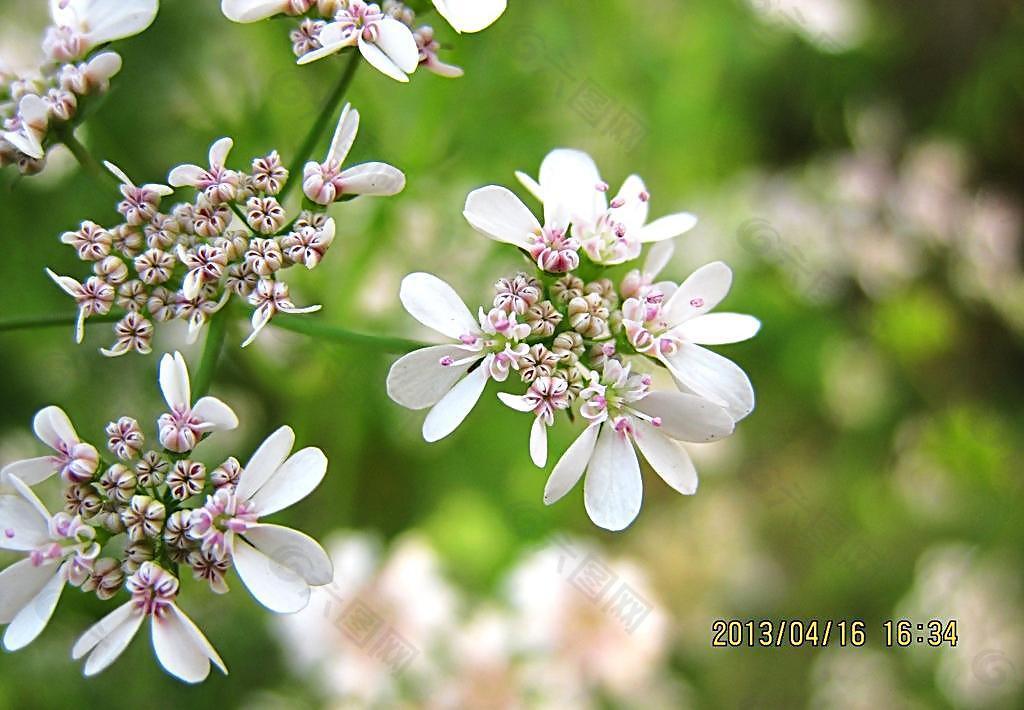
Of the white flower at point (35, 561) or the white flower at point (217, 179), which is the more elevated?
the white flower at point (217, 179)

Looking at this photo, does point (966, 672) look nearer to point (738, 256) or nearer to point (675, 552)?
point (675, 552)

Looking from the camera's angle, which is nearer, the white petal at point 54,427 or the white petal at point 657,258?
the white petal at point 54,427

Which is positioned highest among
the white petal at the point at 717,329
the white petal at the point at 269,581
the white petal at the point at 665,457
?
the white petal at the point at 717,329

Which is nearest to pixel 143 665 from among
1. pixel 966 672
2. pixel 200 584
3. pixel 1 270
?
pixel 200 584

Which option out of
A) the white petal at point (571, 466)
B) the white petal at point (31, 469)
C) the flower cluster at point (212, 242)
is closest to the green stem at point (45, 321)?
the flower cluster at point (212, 242)

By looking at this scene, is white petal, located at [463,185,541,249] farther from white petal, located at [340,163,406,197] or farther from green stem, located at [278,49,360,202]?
green stem, located at [278,49,360,202]

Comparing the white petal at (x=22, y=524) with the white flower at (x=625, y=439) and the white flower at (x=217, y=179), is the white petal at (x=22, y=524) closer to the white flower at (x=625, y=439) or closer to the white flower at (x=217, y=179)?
the white flower at (x=217, y=179)

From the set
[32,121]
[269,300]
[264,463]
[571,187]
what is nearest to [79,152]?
[32,121]
